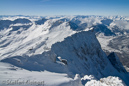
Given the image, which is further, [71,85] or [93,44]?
[93,44]

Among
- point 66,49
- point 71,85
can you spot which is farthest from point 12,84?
point 66,49

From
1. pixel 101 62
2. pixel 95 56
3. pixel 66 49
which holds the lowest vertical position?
pixel 101 62

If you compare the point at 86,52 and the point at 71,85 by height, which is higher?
the point at 71,85

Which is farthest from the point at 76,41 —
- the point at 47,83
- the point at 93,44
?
the point at 47,83

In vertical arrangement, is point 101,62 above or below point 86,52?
below

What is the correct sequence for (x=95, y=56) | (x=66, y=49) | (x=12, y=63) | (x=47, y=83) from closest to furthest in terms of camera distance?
(x=47, y=83), (x=12, y=63), (x=66, y=49), (x=95, y=56)

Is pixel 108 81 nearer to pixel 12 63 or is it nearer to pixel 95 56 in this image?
pixel 12 63

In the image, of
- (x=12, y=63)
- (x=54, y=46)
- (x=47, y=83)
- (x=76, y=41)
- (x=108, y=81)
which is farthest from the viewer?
(x=76, y=41)

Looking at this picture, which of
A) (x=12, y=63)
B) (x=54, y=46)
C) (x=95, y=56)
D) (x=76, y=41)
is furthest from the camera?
(x=95, y=56)

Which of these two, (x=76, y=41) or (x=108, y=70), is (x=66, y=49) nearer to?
(x=76, y=41)
